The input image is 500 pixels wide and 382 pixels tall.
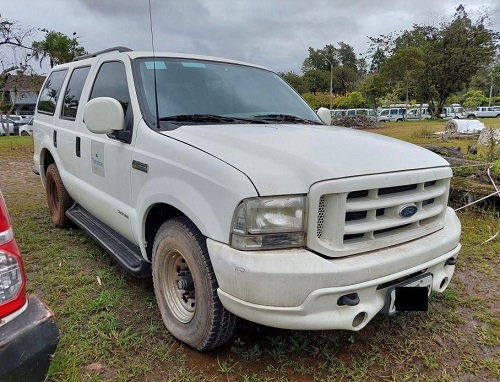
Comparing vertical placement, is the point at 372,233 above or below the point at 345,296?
above

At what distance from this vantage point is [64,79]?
15.0 feet

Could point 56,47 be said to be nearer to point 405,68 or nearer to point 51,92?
point 51,92

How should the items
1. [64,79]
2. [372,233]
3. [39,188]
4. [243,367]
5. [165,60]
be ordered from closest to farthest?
[372,233], [243,367], [165,60], [64,79], [39,188]

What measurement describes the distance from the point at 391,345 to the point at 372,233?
949 mm

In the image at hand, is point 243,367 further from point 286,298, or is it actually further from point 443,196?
point 443,196

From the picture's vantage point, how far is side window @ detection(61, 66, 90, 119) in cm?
401

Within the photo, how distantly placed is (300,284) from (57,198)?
12.8ft

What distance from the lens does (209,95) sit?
3154 millimetres

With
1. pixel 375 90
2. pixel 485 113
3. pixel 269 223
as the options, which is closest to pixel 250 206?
pixel 269 223

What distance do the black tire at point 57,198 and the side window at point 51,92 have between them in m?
0.71

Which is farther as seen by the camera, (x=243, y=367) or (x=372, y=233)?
(x=243, y=367)

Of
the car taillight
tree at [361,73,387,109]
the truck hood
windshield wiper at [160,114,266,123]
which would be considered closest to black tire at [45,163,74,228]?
windshield wiper at [160,114,266,123]

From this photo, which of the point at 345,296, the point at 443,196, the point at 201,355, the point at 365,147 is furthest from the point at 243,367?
the point at 443,196

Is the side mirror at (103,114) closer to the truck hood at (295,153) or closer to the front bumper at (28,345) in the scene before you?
the truck hood at (295,153)
